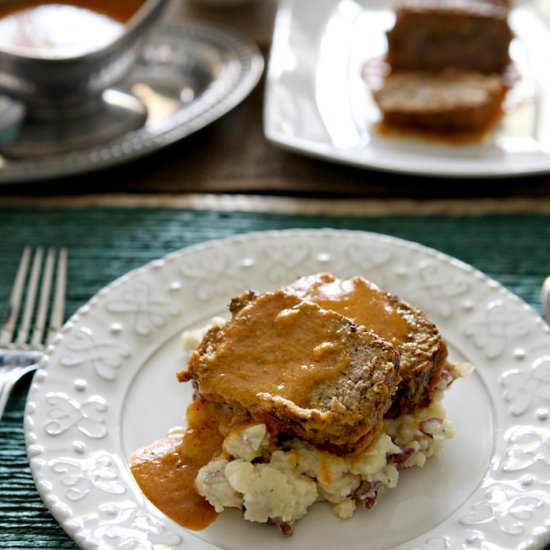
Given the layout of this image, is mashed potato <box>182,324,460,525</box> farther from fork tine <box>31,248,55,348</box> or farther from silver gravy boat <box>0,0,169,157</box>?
silver gravy boat <box>0,0,169,157</box>

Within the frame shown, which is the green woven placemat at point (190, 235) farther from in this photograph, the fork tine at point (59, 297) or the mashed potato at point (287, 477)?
the mashed potato at point (287, 477)

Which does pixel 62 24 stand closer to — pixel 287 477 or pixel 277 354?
pixel 277 354

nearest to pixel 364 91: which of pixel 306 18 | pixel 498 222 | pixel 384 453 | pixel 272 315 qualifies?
pixel 306 18

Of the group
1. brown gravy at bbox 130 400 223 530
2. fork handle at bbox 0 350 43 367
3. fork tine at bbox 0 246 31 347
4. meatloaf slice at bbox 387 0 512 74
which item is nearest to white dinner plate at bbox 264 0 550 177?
meatloaf slice at bbox 387 0 512 74

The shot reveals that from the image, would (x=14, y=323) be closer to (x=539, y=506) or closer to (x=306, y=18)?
(x=539, y=506)

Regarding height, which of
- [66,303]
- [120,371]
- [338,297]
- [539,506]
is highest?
[338,297]
